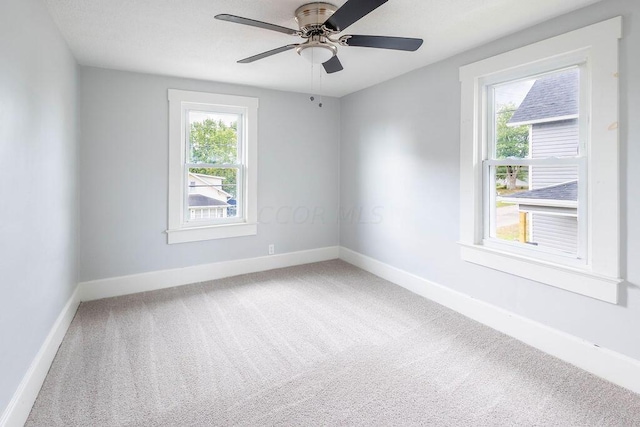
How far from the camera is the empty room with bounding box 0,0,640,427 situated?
189cm

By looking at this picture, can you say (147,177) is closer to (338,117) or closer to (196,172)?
(196,172)

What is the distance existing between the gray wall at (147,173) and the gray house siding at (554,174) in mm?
2883

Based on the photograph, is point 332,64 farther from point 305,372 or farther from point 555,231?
point 305,372

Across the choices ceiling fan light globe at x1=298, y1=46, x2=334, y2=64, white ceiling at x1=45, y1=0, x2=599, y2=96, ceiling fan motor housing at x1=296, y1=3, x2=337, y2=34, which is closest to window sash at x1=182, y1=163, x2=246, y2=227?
white ceiling at x1=45, y1=0, x2=599, y2=96

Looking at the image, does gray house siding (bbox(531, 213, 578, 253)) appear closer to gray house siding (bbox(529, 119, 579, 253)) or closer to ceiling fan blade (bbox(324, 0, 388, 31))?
gray house siding (bbox(529, 119, 579, 253))

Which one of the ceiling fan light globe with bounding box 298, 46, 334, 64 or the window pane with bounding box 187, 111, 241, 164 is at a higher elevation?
the ceiling fan light globe with bounding box 298, 46, 334, 64

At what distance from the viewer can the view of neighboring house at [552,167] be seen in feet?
7.75

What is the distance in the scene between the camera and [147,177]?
3684mm

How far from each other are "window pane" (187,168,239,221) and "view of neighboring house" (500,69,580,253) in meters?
3.22

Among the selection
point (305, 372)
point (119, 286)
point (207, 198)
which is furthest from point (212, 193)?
point (305, 372)

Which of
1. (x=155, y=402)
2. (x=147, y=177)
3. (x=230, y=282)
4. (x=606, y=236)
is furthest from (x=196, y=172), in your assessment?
(x=606, y=236)

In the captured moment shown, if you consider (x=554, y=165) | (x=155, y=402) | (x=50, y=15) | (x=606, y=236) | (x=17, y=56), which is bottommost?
(x=155, y=402)

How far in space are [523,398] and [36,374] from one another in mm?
2926

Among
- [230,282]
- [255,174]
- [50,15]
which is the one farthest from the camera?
[255,174]
